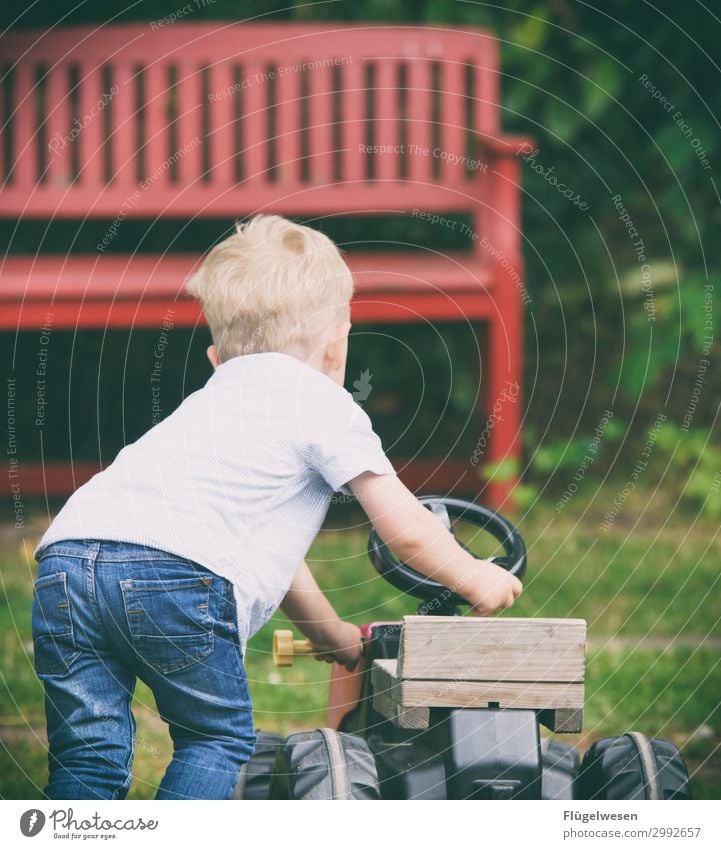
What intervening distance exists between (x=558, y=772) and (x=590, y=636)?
45.4 inches

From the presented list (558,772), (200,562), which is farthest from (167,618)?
(558,772)

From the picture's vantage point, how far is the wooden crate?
148cm

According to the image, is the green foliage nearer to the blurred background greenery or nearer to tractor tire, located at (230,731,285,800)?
the blurred background greenery

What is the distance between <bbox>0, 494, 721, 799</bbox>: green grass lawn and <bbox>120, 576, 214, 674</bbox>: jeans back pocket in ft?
1.84

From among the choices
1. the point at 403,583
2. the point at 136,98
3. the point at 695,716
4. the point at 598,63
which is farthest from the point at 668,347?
the point at 403,583

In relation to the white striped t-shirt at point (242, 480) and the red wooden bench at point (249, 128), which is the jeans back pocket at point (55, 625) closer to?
the white striped t-shirt at point (242, 480)

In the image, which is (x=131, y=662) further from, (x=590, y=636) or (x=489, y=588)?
(x=590, y=636)

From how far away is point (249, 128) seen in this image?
3.69 meters

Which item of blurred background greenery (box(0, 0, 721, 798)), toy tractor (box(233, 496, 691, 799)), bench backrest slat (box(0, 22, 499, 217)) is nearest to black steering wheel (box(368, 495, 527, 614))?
toy tractor (box(233, 496, 691, 799))

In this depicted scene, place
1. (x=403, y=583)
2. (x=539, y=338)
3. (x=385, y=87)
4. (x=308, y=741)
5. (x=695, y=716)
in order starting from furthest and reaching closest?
(x=539, y=338), (x=385, y=87), (x=695, y=716), (x=403, y=583), (x=308, y=741)

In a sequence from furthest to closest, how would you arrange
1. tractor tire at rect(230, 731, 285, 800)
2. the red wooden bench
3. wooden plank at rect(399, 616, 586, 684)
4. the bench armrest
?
the red wooden bench
the bench armrest
tractor tire at rect(230, 731, 285, 800)
wooden plank at rect(399, 616, 586, 684)

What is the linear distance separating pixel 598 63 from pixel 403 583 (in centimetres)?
259
